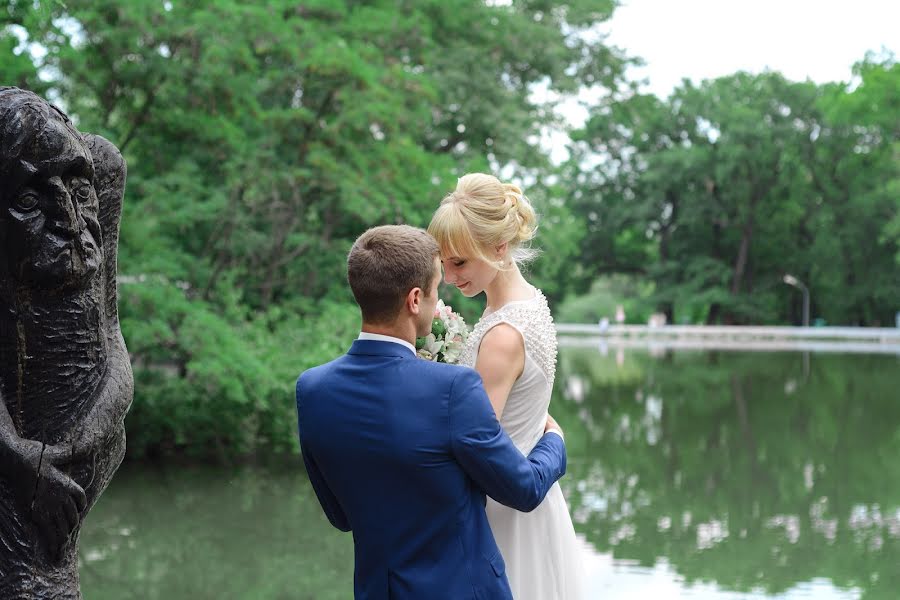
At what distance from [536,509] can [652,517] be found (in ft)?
24.7

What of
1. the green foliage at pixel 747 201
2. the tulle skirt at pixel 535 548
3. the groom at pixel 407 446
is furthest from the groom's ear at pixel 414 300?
the green foliage at pixel 747 201

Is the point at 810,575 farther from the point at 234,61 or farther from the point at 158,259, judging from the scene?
the point at 234,61

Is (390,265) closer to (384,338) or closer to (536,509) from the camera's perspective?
(384,338)

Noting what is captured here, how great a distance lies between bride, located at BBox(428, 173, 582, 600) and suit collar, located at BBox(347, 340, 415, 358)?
1.57ft

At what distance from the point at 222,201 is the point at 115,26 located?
7.22ft

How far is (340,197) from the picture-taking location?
46.0 feet

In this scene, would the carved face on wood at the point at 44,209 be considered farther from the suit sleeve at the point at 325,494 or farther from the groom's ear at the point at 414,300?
the groom's ear at the point at 414,300

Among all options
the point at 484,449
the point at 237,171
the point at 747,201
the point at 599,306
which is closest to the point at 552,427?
the point at 484,449

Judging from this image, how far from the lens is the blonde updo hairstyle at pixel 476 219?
298cm

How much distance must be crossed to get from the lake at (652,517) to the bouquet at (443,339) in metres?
4.96

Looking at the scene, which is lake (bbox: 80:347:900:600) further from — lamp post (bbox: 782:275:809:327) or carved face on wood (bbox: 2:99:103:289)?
lamp post (bbox: 782:275:809:327)

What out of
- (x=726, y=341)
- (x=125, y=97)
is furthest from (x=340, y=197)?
(x=726, y=341)

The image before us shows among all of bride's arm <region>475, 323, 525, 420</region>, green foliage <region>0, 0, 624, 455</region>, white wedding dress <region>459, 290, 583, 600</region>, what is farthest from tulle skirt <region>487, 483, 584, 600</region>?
green foliage <region>0, 0, 624, 455</region>

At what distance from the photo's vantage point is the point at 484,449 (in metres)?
2.46
